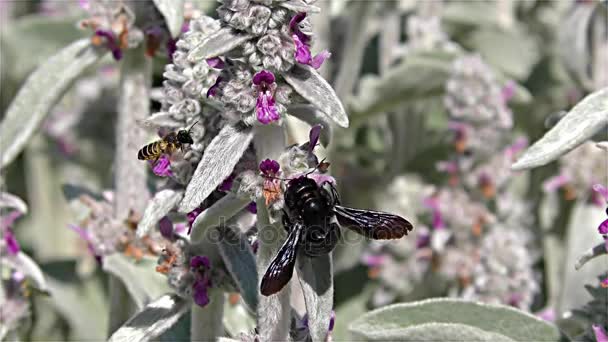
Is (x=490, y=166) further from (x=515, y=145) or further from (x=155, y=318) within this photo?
(x=155, y=318)

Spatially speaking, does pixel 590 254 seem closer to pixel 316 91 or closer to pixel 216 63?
pixel 316 91

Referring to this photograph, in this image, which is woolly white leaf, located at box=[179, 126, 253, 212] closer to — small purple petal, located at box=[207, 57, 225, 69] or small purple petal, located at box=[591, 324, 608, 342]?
small purple petal, located at box=[207, 57, 225, 69]

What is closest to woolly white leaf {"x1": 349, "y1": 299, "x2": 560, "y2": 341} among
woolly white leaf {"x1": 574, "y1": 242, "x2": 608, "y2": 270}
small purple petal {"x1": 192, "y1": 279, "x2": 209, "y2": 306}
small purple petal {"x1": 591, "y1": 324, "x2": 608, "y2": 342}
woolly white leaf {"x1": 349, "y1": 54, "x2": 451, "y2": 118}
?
small purple petal {"x1": 591, "y1": 324, "x2": 608, "y2": 342}

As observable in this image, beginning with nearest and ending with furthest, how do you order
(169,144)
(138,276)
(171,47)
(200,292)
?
1. (169,144)
2. (200,292)
3. (171,47)
4. (138,276)

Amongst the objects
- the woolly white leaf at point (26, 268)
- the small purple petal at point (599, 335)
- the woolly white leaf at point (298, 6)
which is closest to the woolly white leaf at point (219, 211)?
the woolly white leaf at point (298, 6)

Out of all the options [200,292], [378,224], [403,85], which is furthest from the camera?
[403,85]

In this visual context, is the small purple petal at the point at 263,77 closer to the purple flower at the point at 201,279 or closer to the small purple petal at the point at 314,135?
the small purple petal at the point at 314,135

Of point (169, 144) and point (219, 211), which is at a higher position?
point (169, 144)

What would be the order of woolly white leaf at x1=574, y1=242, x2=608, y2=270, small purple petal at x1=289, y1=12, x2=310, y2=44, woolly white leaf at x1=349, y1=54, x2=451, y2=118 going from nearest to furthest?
small purple petal at x1=289, y1=12, x2=310, y2=44 < woolly white leaf at x1=574, y1=242, x2=608, y2=270 < woolly white leaf at x1=349, y1=54, x2=451, y2=118

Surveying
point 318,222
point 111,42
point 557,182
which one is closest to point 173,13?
point 111,42
